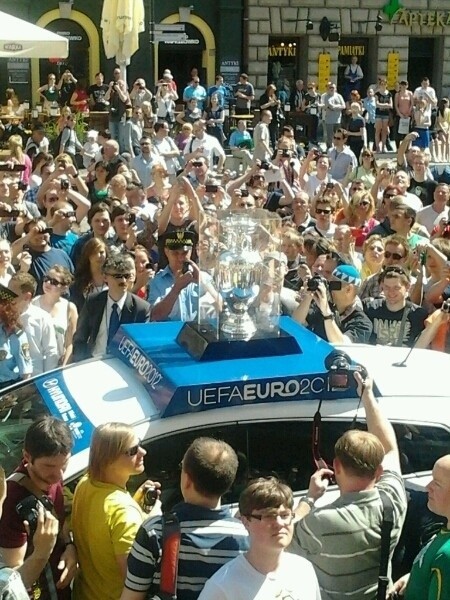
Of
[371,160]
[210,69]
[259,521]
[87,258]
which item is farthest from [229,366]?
[210,69]

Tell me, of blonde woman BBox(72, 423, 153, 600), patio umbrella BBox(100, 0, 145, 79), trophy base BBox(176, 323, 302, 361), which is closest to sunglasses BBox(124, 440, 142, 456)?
blonde woman BBox(72, 423, 153, 600)

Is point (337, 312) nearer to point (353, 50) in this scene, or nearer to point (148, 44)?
point (148, 44)

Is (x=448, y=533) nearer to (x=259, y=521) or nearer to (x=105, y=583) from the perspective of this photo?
(x=259, y=521)

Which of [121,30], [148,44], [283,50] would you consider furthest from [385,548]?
[283,50]

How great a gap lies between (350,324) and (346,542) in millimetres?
2820

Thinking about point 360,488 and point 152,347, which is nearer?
point 360,488

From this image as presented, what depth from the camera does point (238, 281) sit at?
4922 mm

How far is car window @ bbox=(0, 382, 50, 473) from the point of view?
172 inches

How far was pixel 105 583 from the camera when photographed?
3.72m

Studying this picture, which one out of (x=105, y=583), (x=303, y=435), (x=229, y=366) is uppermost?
(x=229, y=366)

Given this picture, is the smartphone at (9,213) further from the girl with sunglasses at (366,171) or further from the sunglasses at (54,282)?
the girl with sunglasses at (366,171)

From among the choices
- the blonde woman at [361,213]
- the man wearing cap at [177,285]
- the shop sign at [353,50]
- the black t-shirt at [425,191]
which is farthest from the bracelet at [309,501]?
the shop sign at [353,50]

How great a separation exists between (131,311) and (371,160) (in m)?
7.69

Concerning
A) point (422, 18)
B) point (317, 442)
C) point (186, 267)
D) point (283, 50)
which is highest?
point (422, 18)
